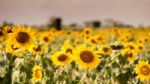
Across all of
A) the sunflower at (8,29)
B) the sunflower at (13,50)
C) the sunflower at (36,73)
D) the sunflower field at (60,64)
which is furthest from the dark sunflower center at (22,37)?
the sunflower at (36,73)

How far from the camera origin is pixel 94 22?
52844 millimetres

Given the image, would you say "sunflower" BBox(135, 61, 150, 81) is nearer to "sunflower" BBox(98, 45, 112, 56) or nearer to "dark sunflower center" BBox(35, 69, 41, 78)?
"sunflower" BBox(98, 45, 112, 56)

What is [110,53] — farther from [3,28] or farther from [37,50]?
[3,28]

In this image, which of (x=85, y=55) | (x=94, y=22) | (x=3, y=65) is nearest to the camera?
(x=85, y=55)

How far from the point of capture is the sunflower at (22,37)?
721 cm

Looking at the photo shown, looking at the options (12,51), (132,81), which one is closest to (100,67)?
(132,81)

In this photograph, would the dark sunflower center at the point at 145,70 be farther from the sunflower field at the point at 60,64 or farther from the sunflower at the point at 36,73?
the sunflower at the point at 36,73

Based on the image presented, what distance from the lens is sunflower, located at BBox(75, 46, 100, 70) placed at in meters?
7.17

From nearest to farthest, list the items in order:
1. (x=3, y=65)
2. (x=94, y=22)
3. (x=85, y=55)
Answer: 1. (x=85, y=55)
2. (x=3, y=65)
3. (x=94, y=22)

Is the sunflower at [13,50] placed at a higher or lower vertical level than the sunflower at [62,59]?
higher

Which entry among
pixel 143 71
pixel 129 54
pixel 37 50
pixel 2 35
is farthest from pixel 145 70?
pixel 2 35

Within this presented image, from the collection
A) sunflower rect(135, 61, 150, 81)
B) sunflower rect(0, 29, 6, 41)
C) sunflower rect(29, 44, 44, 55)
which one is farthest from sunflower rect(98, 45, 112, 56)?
sunflower rect(0, 29, 6, 41)

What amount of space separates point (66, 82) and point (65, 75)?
0.37 feet

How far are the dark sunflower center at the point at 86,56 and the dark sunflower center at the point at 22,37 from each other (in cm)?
84
